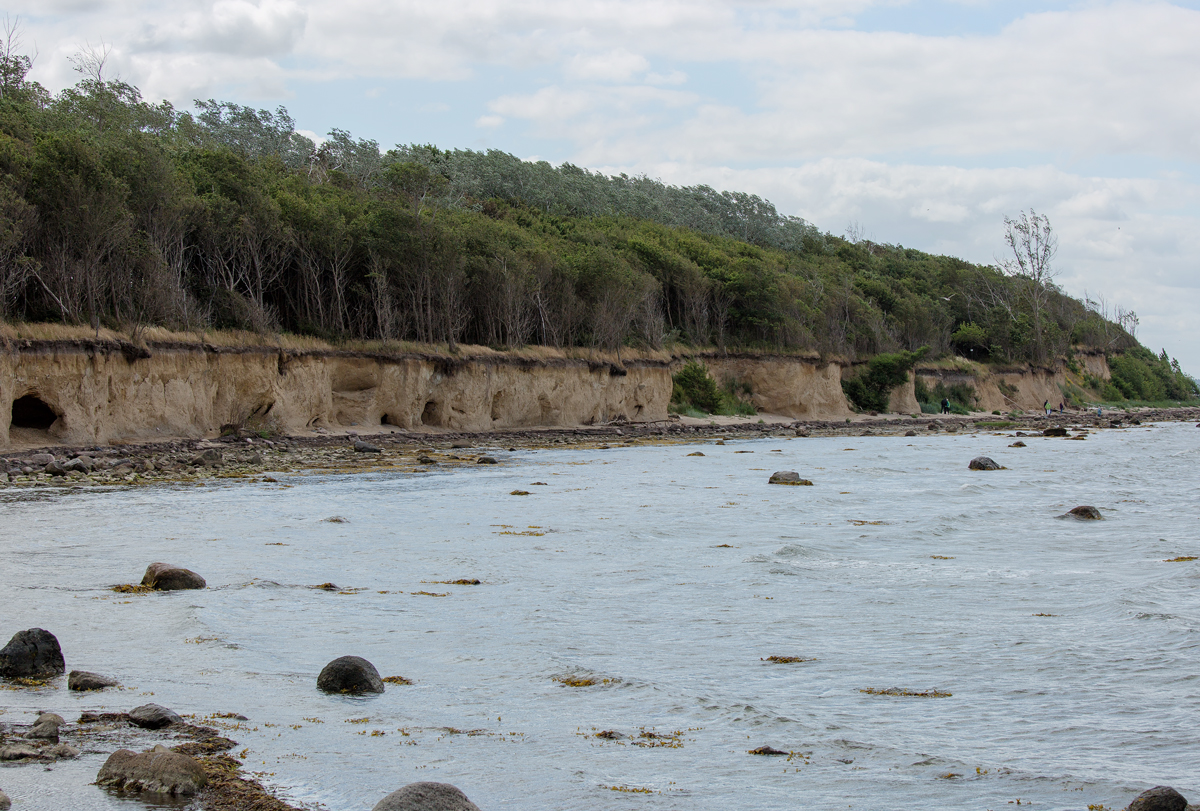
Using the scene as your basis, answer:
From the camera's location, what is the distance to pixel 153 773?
5418 millimetres

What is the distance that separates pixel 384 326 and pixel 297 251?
5.15 m

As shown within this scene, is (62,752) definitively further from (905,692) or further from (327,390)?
(327,390)

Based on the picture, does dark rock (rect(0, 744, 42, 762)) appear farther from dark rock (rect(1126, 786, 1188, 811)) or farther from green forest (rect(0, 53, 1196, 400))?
green forest (rect(0, 53, 1196, 400))

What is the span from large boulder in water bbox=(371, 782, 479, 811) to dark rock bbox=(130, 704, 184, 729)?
2260 millimetres

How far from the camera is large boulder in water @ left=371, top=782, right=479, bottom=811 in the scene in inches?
192

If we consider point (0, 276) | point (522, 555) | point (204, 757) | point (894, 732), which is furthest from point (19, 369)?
point (894, 732)

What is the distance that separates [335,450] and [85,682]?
27.7 m

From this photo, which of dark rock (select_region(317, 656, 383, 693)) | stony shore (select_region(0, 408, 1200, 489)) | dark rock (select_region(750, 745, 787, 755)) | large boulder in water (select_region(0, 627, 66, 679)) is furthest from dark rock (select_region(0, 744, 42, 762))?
stony shore (select_region(0, 408, 1200, 489))

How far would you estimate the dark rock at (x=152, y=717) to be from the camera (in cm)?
643

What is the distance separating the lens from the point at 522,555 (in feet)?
47.9

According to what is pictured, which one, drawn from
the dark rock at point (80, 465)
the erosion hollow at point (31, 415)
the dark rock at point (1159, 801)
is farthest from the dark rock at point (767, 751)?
the erosion hollow at point (31, 415)

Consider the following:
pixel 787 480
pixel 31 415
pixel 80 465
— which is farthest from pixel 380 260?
pixel 787 480

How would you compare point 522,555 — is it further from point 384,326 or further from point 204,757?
point 384,326

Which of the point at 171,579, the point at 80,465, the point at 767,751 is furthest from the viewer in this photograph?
the point at 80,465
